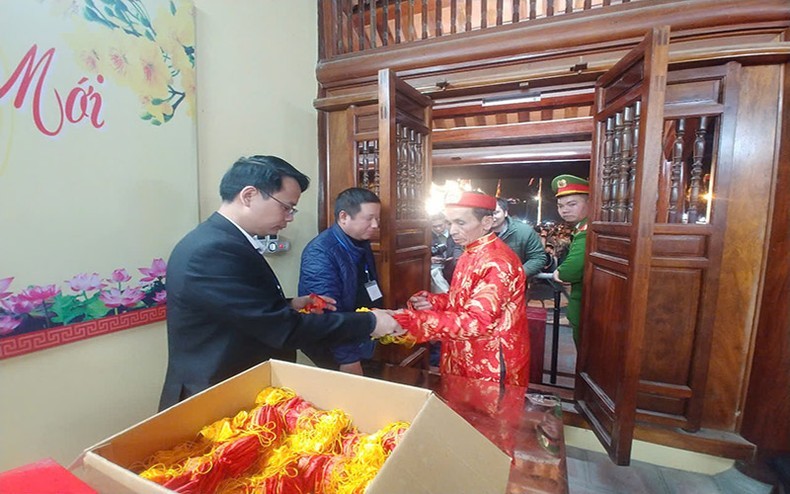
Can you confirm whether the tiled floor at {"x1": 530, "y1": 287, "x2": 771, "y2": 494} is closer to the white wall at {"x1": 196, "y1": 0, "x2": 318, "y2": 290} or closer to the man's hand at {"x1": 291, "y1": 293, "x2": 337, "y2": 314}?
the man's hand at {"x1": 291, "y1": 293, "x2": 337, "y2": 314}

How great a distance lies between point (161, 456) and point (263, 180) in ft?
2.55

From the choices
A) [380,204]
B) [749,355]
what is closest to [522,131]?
[380,204]

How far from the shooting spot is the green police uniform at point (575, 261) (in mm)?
2021

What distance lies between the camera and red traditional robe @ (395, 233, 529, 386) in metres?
1.25

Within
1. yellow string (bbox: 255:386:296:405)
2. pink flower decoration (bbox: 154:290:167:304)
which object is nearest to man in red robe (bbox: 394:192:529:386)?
yellow string (bbox: 255:386:296:405)

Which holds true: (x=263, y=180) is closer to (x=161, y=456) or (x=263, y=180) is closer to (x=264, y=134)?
(x=161, y=456)

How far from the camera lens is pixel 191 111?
145cm

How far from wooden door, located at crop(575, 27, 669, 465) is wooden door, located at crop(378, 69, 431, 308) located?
3.03ft

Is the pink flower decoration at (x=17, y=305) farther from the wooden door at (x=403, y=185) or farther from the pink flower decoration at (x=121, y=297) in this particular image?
the wooden door at (x=403, y=185)

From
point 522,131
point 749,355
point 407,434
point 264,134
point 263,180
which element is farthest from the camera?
point 522,131

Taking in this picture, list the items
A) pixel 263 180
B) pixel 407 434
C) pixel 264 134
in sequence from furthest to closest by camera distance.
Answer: pixel 264 134, pixel 263 180, pixel 407 434

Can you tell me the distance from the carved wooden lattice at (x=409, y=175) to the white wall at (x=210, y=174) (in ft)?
2.36

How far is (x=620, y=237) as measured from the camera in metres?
1.47

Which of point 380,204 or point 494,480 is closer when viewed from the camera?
point 494,480
